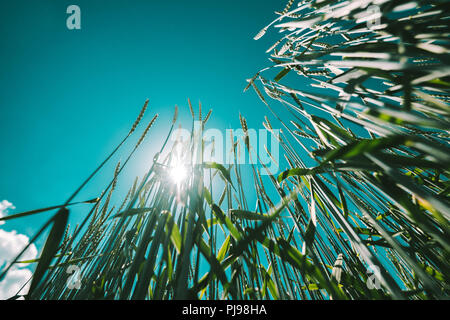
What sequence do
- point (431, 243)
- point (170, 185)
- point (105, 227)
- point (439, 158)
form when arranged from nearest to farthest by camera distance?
point (439, 158) < point (431, 243) < point (170, 185) < point (105, 227)

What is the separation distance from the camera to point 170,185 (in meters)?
0.50

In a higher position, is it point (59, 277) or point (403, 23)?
point (403, 23)

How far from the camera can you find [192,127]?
0.60m

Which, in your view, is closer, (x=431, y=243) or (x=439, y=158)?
(x=439, y=158)

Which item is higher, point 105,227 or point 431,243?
point 105,227

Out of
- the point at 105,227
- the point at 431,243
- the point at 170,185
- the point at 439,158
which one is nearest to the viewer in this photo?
the point at 439,158
